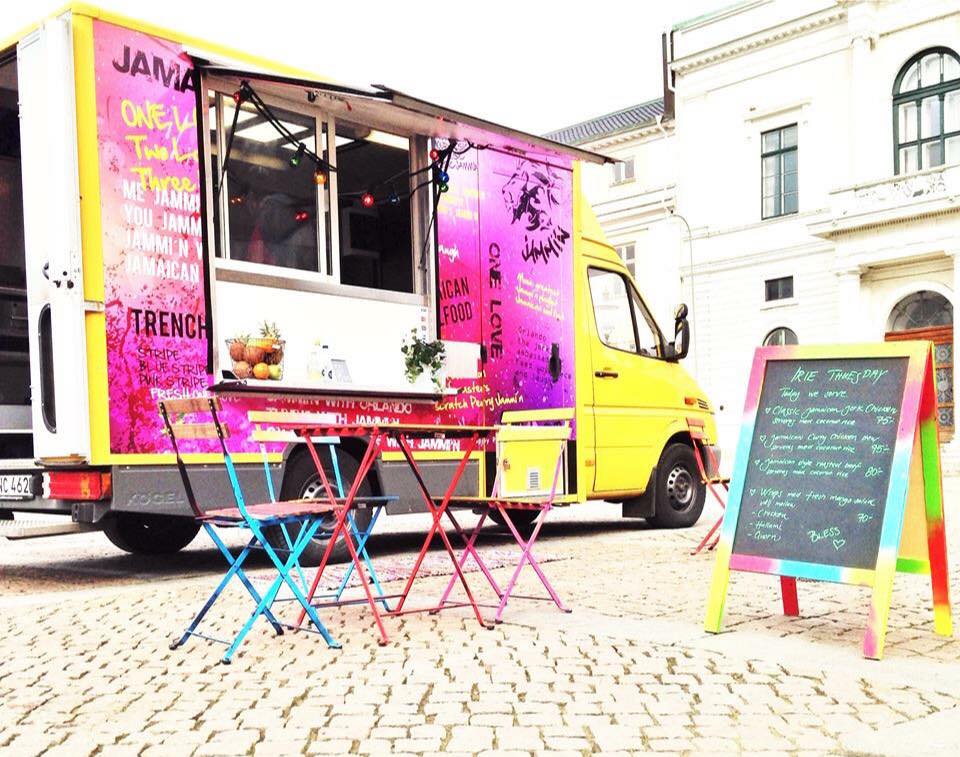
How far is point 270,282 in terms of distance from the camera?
796 cm

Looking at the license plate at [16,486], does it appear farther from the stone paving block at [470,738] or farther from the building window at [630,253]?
the building window at [630,253]

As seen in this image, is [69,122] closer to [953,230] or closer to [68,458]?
[68,458]

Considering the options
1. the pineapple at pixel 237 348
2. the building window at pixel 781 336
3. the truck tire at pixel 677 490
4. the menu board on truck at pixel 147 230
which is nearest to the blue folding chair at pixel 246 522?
the menu board on truck at pixel 147 230

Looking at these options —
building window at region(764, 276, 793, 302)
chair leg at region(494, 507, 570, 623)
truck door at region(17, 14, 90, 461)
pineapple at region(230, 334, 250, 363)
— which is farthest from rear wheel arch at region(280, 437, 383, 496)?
building window at region(764, 276, 793, 302)

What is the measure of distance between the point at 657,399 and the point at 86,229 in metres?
5.80

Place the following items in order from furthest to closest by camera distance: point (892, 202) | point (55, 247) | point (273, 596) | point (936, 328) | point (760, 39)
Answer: point (760, 39) < point (936, 328) < point (892, 202) < point (55, 247) < point (273, 596)

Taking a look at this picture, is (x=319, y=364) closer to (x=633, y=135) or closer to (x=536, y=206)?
(x=536, y=206)

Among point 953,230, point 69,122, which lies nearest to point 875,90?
point 953,230

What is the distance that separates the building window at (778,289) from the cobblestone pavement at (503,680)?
2564cm

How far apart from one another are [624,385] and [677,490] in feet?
4.45

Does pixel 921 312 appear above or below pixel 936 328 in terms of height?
above

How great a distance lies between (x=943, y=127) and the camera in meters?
28.6

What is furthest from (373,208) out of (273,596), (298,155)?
(273,596)

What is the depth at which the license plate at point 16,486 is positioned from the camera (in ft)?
24.1
